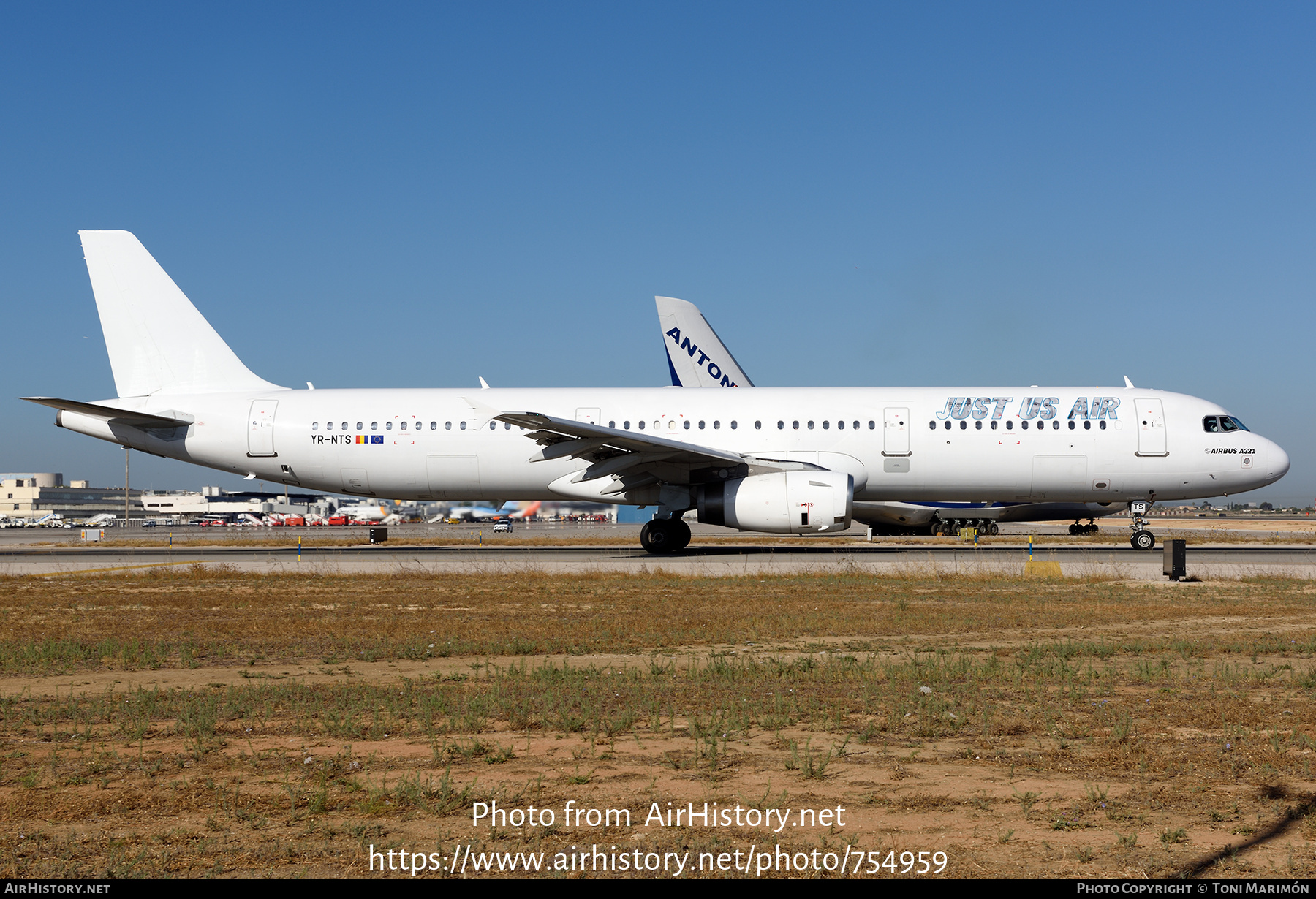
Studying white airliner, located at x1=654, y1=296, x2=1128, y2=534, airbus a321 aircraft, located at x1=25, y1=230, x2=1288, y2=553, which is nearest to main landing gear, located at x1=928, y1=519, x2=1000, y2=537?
white airliner, located at x1=654, y1=296, x2=1128, y2=534

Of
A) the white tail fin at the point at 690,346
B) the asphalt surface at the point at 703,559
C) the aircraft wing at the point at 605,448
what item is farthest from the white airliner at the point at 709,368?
the aircraft wing at the point at 605,448

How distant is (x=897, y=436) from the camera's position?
23938mm

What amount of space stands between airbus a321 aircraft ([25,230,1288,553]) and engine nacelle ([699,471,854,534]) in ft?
0.37

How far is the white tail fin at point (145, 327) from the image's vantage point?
1018 inches

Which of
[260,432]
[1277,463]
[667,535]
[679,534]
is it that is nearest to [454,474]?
[260,432]

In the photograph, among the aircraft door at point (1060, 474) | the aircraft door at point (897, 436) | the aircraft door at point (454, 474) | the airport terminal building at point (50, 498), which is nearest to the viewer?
the aircraft door at point (1060, 474)

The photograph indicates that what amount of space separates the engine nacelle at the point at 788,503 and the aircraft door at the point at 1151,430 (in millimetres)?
7344

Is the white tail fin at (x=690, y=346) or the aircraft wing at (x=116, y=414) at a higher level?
the white tail fin at (x=690, y=346)

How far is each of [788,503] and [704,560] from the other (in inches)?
91.0

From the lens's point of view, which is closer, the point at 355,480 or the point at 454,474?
the point at 454,474

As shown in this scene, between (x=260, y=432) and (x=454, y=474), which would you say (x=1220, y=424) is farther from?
(x=260, y=432)

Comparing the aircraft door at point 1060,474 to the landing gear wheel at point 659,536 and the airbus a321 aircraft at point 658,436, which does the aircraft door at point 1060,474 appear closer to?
the airbus a321 aircraft at point 658,436

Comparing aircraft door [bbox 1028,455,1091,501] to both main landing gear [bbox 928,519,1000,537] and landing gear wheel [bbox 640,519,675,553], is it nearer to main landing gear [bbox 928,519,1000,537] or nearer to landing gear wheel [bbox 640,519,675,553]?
landing gear wheel [bbox 640,519,675,553]

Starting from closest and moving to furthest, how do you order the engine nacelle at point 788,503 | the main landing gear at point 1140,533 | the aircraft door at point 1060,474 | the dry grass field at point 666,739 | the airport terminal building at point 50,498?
1. the dry grass field at point 666,739
2. the engine nacelle at point 788,503
3. the aircraft door at point 1060,474
4. the main landing gear at point 1140,533
5. the airport terminal building at point 50,498
